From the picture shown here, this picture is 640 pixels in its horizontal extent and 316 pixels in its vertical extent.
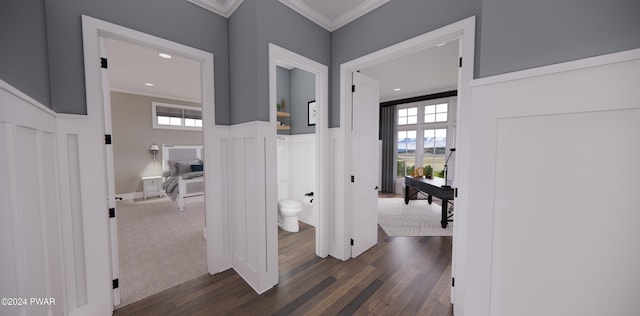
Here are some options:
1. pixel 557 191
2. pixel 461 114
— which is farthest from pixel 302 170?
pixel 557 191

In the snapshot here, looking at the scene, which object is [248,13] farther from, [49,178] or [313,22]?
[49,178]

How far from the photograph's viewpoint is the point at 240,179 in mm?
2109

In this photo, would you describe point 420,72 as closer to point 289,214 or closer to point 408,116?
point 408,116

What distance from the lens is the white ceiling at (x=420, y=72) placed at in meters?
3.29

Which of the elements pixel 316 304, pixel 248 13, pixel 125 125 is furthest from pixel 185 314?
pixel 125 125

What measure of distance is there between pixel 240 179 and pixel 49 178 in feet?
3.89

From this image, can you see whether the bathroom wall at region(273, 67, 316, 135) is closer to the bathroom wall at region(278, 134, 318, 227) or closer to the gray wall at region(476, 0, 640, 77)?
the bathroom wall at region(278, 134, 318, 227)

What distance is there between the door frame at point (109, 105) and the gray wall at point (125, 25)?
46 millimetres

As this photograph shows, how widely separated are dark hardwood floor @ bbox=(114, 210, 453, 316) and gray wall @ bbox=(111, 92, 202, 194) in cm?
512

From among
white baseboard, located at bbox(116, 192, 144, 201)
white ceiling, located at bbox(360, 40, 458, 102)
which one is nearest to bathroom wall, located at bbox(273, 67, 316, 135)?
white ceiling, located at bbox(360, 40, 458, 102)

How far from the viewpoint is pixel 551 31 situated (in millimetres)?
803

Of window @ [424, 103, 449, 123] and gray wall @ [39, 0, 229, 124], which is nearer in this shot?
gray wall @ [39, 0, 229, 124]

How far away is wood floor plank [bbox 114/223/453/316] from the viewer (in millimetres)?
1743

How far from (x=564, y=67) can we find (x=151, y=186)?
736cm
